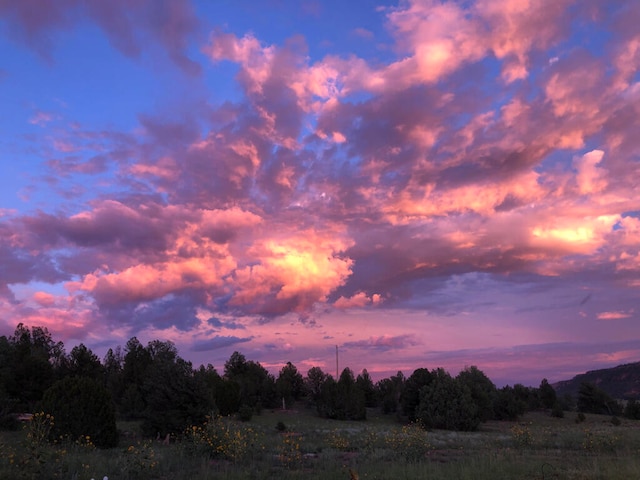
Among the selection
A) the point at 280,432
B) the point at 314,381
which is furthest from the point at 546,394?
the point at 280,432

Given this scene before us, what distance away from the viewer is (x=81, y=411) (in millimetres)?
24891

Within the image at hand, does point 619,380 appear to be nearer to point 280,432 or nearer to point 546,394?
point 546,394

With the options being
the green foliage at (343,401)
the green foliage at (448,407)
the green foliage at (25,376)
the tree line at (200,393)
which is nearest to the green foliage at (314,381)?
the tree line at (200,393)

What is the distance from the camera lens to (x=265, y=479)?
1216 cm

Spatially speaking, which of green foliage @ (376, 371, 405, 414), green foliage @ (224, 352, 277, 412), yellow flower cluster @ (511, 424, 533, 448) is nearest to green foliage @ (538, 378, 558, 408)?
green foliage @ (376, 371, 405, 414)

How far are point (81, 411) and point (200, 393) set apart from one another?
8.39 m

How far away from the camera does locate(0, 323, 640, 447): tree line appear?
26.3 m

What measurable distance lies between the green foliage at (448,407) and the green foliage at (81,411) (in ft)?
115

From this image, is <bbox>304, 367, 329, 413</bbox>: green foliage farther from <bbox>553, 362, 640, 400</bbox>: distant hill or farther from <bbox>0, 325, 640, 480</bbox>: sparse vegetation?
<bbox>553, 362, 640, 400</bbox>: distant hill

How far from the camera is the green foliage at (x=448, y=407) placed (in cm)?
5059

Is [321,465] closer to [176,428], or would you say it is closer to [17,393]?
[176,428]

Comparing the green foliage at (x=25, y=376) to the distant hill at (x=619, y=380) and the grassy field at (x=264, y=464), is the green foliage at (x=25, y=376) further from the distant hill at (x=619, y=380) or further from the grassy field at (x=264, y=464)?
the distant hill at (x=619, y=380)

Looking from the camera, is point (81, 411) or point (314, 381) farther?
point (314, 381)

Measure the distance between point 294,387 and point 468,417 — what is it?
43673mm
